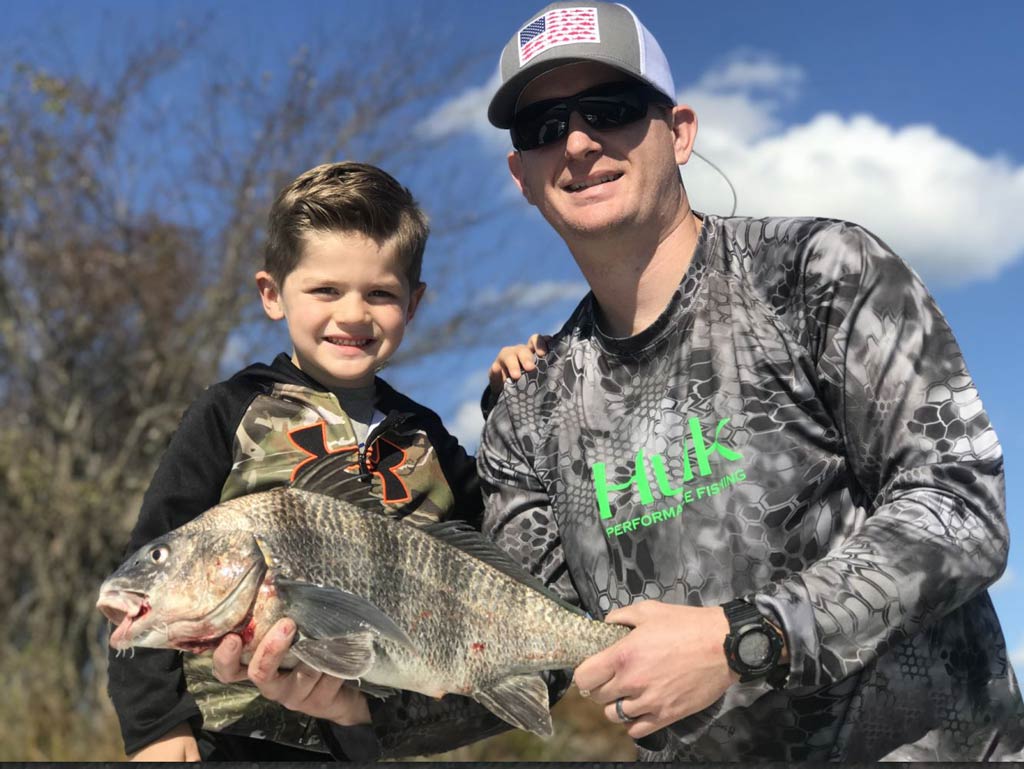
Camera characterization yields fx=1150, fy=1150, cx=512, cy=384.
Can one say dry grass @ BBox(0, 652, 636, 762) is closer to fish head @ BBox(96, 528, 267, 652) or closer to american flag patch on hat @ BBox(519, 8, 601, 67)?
fish head @ BBox(96, 528, 267, 652)

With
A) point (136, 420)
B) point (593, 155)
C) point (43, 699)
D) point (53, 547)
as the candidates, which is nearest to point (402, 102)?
point (136, 420)

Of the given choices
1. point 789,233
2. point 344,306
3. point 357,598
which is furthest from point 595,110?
point 357,598

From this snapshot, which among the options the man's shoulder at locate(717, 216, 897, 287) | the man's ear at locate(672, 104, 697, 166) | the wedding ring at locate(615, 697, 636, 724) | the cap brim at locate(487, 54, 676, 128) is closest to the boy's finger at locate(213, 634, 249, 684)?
the wedding ring at locate(615, 697, 636, 724)

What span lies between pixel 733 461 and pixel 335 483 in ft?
3.83

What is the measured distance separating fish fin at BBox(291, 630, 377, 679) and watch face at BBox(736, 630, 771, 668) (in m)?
0.98

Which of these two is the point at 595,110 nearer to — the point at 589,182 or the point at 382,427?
the point at 589,182

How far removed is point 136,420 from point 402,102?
19.5 ft

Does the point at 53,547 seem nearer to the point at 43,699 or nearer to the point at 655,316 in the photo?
the point at 43,699

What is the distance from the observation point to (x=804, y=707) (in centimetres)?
324

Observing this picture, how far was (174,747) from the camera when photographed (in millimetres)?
3561

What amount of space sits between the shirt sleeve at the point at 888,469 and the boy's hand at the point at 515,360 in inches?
41.2

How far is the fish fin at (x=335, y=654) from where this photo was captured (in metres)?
3.00

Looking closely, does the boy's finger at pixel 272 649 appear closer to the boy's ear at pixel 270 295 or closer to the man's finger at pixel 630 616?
the man's finger at pixel 630 616

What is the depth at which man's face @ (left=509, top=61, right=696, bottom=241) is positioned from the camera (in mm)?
3723
